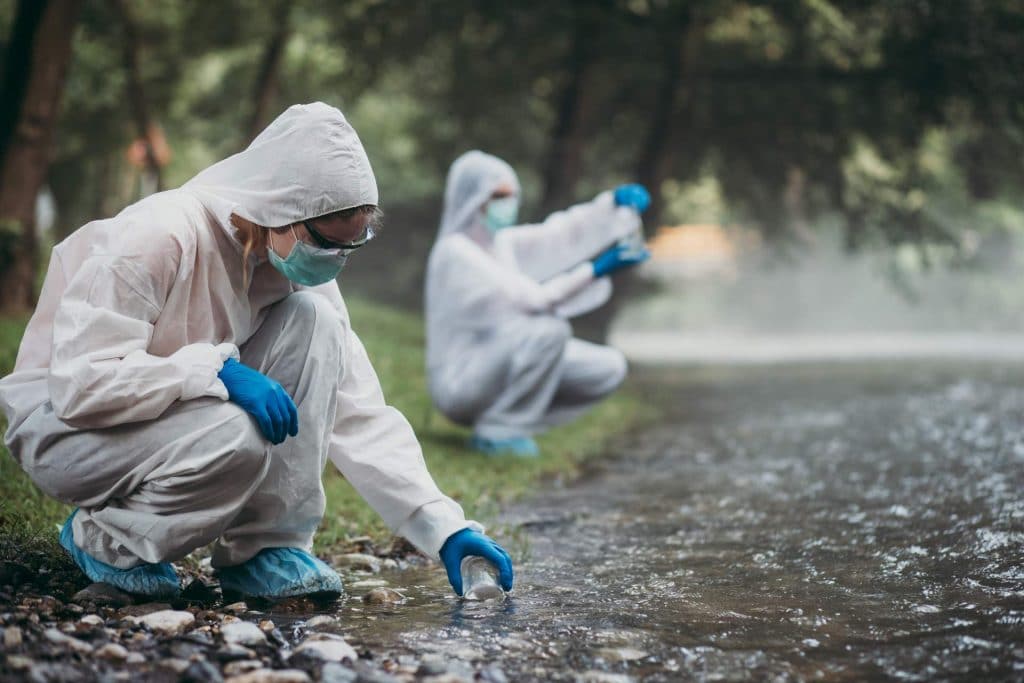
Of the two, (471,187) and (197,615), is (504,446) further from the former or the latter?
(197,615)

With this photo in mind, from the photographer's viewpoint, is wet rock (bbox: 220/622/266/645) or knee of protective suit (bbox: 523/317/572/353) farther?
knee of protective suit (bbox: 523/317/572/353)

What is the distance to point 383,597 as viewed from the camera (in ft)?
11.6

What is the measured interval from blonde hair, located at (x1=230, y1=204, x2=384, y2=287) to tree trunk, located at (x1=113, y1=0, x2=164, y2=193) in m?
13.7

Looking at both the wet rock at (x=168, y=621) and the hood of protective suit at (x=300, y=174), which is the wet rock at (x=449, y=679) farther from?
the hood of protective suit at (x=300, y=174)

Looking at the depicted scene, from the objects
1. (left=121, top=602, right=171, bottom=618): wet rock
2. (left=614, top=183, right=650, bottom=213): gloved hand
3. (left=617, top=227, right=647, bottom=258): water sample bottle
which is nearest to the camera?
(left=121, top=602, right=171, bottom=618): wet rock

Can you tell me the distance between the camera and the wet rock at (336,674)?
256 cm

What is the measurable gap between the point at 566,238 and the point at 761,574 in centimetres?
411

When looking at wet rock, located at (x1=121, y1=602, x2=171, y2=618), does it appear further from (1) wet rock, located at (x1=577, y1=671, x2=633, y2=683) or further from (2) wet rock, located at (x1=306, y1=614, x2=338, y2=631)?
(1) wet rock, located at (x1=577, y1=671, x2=633, y2=683)

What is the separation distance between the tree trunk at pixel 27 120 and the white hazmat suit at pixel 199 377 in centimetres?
673

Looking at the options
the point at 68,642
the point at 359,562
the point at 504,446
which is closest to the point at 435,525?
the point at 359,562

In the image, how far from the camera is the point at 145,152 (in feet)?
59.9

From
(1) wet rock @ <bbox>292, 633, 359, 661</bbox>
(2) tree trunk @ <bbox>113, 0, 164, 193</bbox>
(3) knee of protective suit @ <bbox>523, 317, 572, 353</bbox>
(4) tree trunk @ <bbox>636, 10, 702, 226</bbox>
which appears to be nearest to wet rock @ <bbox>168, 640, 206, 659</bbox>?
(1) wet rock @ <bbox>292, 633, 359, 661</bbox>

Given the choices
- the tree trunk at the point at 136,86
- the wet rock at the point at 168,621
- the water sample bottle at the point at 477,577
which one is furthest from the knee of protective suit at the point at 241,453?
the tree trunk at the point at 136,86

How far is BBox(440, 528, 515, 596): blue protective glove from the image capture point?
11.1 feet
